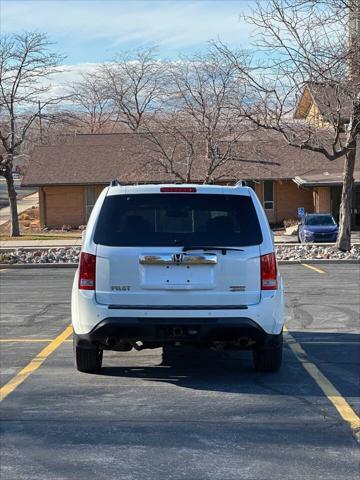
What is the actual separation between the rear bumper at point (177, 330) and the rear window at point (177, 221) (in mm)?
696

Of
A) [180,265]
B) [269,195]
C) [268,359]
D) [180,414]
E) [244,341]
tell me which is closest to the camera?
[180,414]

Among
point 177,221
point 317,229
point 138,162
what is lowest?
point 317,229

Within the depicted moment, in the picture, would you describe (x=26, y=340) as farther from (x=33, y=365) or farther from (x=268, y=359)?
(x=268, y=359)

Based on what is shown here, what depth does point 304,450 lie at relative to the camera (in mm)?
5215

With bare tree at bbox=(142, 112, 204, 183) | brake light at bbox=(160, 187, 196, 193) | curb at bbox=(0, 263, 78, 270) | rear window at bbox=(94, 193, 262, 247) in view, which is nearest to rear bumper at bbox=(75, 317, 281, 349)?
rear window at bbox=(94, 193, 262, 247)

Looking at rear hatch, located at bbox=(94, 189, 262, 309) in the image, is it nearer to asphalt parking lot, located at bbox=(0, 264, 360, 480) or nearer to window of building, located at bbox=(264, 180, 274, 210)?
asphalt parking lot, located at bbox=(0, 264, 360, 480)

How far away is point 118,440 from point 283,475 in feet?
4.36

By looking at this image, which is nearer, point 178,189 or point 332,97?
point 178,189

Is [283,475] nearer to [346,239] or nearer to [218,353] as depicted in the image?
[218,353]

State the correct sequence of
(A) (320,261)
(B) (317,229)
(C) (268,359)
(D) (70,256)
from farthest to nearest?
(B) (317,229), (D) (70,256), (A) (320,261), (C) (268,359)

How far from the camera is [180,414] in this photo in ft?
20.1

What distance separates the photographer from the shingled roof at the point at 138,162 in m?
40.2

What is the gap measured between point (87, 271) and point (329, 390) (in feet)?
8.30

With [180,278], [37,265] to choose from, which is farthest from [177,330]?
[37,265]
